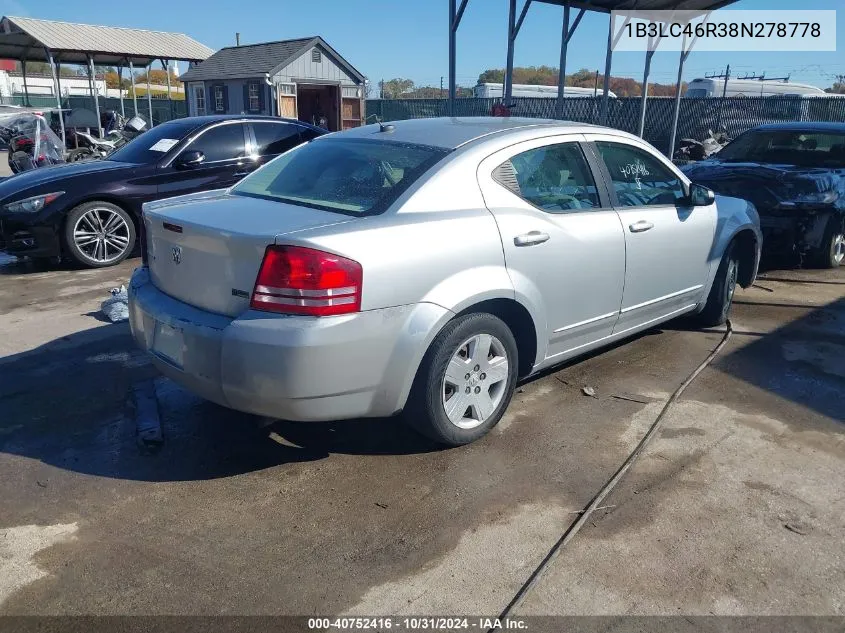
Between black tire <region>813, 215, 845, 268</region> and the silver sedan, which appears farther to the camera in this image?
black tire <region>813, 215, 845, 268</region>

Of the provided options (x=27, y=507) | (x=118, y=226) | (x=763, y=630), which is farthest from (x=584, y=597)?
(x=118, y=226)

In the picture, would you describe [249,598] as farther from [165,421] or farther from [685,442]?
[685,442]

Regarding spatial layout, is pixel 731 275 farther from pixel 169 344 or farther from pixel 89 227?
pixel 89 227

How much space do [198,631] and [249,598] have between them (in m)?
0.22

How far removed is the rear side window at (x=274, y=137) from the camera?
8.52 m

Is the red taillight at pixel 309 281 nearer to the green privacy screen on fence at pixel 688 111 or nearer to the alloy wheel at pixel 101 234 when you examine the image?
the alloy wheel at pixel 101 234

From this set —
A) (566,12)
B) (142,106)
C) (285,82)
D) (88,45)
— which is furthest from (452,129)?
(142,106)

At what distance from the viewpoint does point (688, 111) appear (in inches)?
855

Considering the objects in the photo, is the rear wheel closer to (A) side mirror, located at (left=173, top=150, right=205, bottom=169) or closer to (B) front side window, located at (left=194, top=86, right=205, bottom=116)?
(A) side mirror, located at (left=173, top=150, right=205, bottom=169)

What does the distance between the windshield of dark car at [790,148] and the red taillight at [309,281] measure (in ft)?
23.1

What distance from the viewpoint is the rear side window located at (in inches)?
336

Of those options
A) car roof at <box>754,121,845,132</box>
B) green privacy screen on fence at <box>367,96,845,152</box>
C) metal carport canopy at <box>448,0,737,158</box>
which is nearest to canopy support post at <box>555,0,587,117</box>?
metal carport canopy at <box>448,0,737,158</box>

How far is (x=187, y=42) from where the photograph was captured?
2528cm

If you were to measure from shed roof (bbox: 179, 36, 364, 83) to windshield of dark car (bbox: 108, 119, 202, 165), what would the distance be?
1880 cm
